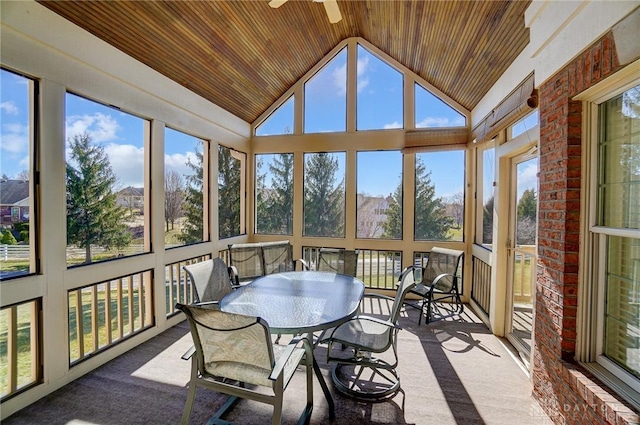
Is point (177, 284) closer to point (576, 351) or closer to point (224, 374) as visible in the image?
point (224, 374)

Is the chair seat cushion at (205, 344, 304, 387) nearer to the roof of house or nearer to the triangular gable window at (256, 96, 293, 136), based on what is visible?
the roof of house

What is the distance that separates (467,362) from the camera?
9.33 ft

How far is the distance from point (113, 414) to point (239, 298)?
1166mm

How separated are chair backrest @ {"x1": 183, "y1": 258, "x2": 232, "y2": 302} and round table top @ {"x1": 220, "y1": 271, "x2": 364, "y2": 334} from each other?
31cm

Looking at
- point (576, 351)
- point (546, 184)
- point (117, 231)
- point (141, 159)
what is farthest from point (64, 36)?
point (576, 351)

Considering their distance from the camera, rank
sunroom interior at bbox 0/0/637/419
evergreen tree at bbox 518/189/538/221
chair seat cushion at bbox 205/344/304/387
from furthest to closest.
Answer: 1. evergreen tree at bbox 518/189/538/221
2. sunroom interior at bbox 0/0/637/419
3. chair seat cushion at bbox 205/344/304/387

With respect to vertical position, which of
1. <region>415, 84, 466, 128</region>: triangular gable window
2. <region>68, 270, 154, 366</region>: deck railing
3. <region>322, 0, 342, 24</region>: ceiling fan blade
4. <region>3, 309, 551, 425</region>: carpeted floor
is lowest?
<region>3, 309, 551, 425</region>: carpeted floor

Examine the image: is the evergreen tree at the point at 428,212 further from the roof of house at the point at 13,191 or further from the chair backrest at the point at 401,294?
the roof of house at the point at 13,191

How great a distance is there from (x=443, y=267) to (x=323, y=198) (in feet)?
7.59

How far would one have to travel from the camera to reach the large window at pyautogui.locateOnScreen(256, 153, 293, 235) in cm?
538

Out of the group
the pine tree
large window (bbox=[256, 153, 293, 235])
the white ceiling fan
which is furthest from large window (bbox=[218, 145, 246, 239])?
the white ceiling fan

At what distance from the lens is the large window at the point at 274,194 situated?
538 cm

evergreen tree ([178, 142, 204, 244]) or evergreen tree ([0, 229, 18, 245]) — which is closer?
evergreen tree ([0, 229, 18, 245])

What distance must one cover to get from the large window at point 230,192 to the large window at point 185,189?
34 centimetres
